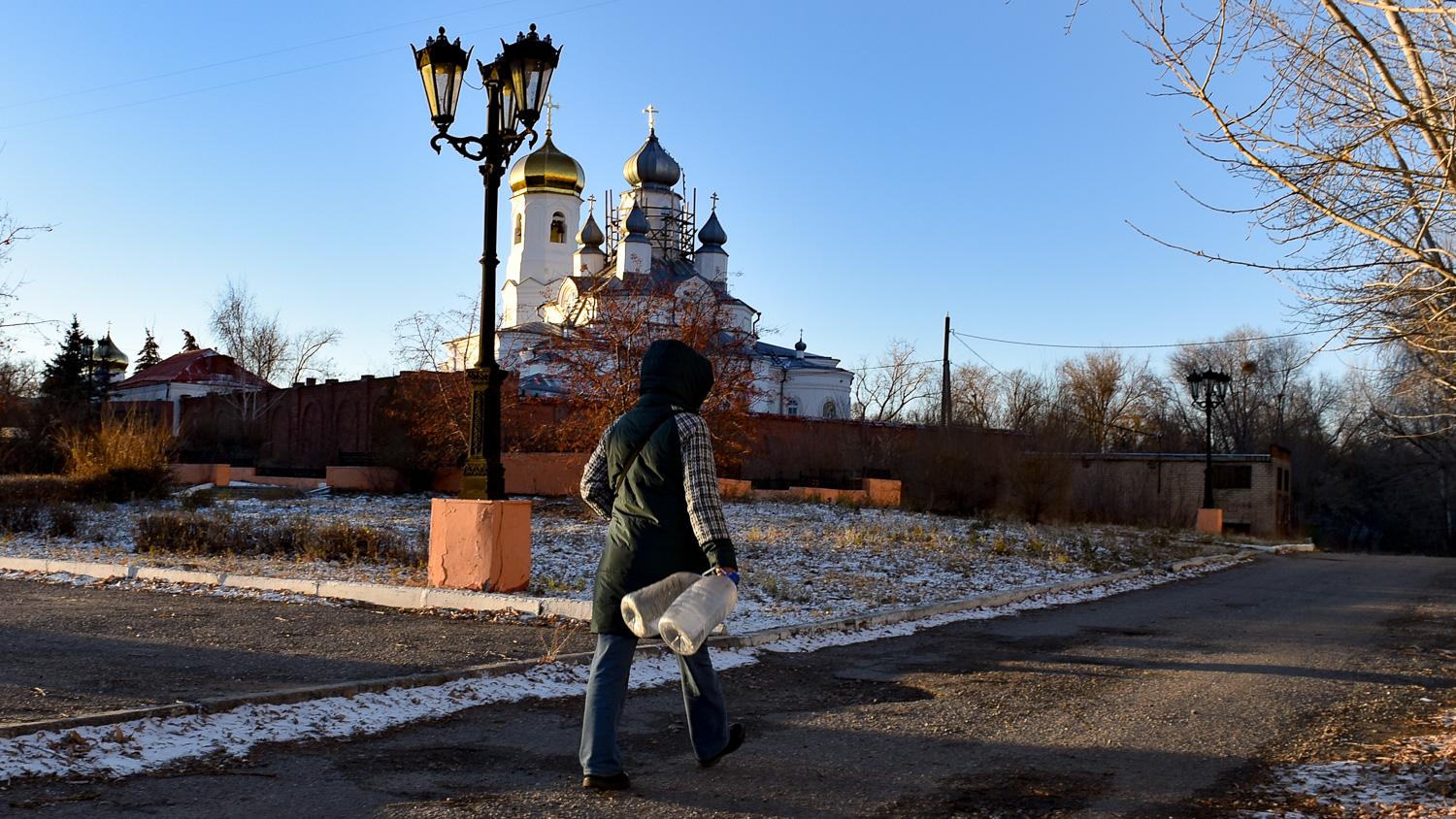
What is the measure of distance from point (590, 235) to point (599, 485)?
56.4m

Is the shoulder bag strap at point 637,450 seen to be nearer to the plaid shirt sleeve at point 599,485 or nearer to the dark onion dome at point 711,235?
the plaid shirt sleeve at point 599,485

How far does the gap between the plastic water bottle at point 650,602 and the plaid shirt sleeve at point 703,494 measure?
144 mm

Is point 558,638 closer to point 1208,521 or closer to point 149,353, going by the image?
Answer: point 1208,521

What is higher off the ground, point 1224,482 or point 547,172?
point 547,172

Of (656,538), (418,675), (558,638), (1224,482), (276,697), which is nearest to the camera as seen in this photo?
(656,538)

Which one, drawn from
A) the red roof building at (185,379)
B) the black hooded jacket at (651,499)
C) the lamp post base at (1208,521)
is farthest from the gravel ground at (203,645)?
the red roof building at (185,379)

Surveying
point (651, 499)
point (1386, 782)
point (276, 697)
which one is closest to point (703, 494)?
point (651, 499)

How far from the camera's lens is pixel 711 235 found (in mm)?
63281

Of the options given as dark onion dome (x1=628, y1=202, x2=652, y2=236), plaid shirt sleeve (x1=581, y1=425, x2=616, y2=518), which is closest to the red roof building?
dark onion dome (x1=628, y1=202, x2=652, y2=236)

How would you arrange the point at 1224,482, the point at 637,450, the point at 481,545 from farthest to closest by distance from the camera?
the point at 1224,482, the point at 481,545, the point at 637,450

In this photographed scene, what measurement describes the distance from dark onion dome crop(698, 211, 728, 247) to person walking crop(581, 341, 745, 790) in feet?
194

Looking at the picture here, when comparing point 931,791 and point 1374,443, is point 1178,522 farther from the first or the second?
point 931,791

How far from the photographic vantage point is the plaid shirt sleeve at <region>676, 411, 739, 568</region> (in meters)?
4.62

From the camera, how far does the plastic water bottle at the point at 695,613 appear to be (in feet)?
14.4
